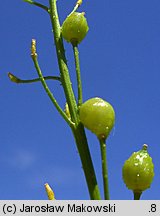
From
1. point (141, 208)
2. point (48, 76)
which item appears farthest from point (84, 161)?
point (48, 76)

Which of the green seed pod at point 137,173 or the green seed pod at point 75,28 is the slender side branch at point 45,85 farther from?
the green seed pod at point 137,173

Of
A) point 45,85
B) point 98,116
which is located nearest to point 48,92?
point 45,85

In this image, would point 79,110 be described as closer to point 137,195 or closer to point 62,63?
point 62,63

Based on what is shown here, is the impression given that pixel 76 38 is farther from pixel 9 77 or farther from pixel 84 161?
pixel 84 161

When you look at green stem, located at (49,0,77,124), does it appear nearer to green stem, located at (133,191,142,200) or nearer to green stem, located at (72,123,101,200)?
green stem, located at (72,123,101,200)

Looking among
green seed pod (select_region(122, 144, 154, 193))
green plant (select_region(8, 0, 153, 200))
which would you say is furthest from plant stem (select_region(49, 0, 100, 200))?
green seed pod (select_region(122, 144, 154, 193))

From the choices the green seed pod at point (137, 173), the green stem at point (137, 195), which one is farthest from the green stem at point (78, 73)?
the green stem at point (137, 195)

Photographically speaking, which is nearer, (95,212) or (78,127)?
(95,212)
